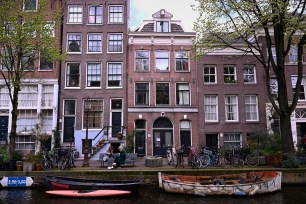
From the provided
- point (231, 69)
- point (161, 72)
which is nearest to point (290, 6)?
point (231, 69)

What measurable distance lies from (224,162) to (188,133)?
22.0 feet

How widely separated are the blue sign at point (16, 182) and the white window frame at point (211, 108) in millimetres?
16324

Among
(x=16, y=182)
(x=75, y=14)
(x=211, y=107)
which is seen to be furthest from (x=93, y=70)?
(x=16, y=182)

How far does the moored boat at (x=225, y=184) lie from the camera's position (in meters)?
14.3

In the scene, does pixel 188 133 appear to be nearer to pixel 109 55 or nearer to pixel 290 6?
pixel 109 55

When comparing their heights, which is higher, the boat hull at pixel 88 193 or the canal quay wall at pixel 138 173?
the canal quay wall at pixel 138 173

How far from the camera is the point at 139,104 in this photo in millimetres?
26922

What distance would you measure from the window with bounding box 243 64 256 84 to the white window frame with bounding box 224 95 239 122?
2.02 metres

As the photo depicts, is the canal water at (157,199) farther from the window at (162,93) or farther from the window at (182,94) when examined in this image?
the window at (182,94)

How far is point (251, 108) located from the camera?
27.4 m

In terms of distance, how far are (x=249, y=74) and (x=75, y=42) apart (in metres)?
16.7

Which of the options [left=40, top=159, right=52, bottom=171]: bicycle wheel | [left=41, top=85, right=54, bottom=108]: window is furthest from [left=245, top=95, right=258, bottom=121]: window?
[left=41, top=85, right=54, bottom=108]: window

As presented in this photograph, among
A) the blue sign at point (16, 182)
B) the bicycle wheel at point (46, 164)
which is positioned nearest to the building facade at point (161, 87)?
the bicycle wheel at point (46, 164)

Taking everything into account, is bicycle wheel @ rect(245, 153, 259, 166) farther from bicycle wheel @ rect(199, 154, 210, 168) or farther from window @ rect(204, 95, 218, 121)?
window @ rect(204, 95, 218, 121)
